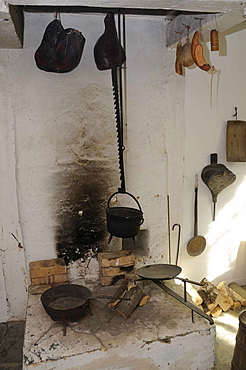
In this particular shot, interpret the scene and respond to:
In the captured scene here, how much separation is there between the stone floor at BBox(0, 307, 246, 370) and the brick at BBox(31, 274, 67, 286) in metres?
0.60

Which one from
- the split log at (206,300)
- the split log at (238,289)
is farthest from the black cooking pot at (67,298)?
the split log at (238,289)

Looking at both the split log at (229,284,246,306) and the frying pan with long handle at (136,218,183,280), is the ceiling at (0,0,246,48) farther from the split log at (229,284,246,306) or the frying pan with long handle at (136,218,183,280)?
the split log at (229,284,246,306)

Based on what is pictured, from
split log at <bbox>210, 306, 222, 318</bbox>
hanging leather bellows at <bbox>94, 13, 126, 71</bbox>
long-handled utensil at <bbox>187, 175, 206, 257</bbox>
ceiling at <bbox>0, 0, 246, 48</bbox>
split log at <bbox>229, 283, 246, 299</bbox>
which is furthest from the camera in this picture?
split log at <bbox>229, 283, 246, 299</bbox>

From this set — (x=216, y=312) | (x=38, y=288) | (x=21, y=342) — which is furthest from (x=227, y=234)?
(x=21, y=342)

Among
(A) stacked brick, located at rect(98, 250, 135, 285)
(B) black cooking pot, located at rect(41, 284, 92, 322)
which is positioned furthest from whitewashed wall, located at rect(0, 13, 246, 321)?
(B) black cooking pot, located at rect(41, 284, 92, 322)

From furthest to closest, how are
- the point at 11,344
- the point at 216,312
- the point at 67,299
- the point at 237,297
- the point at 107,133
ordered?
the point at 237,297 → the point at 216,312 → the point at 107,133 → the point at 11,344 → the point at 67,299

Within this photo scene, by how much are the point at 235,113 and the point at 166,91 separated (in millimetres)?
1010

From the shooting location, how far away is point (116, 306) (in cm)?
358

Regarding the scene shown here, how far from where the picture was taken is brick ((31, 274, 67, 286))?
3985 mm

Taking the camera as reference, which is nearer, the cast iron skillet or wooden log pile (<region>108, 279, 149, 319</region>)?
the cast iron skillet

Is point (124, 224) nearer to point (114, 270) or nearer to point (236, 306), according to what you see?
point (114, 270)

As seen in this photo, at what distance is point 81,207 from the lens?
4.14 metres

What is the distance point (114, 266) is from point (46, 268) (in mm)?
765

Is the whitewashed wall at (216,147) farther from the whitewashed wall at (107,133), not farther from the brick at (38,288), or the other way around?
the brick at (38,288)
